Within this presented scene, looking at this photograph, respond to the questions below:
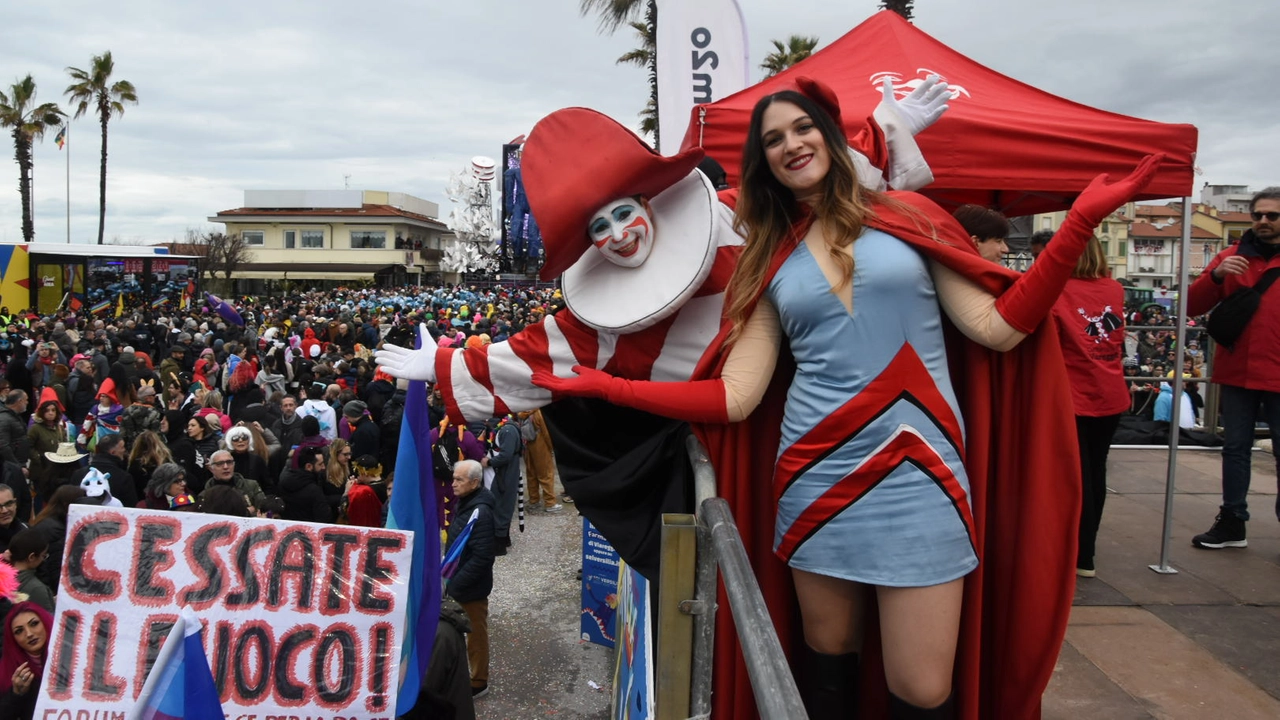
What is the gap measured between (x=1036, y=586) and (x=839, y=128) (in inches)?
45.1

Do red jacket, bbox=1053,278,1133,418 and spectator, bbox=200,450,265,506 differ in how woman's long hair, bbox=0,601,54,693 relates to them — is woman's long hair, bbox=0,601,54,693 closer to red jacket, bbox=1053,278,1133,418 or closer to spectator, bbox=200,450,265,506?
spectator, bbox=200,450,265,506

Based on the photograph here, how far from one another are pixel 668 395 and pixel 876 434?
0.50 meters

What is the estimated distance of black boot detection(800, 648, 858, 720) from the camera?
6.36ft

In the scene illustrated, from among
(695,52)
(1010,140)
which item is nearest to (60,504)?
(695,52)

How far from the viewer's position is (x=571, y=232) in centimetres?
246

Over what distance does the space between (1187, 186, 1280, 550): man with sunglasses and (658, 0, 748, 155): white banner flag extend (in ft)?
11.9

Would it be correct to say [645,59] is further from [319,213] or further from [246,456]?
[319,213]

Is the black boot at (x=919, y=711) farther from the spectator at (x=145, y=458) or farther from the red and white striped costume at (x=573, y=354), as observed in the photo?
the spectator at (x=145, y=458)

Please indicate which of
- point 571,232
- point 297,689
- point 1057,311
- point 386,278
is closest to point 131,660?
point 297,689

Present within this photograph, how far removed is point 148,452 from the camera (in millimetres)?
6840

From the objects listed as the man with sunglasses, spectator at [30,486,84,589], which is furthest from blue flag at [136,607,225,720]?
the man with sunglasses

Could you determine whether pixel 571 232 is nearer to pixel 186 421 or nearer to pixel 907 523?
pixel 907 523

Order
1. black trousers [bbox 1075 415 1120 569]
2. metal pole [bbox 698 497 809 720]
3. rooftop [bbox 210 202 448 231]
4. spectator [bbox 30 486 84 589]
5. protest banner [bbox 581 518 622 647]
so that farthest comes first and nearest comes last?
rooftop [bbox 210 202 448 231] < protest banner [bbox 581 518 622 647] < spectator [bbox 30 486 84 589] < black trousers [bbox 1075 415 1120 569] < metal pole [bbox 698 497 809 720]

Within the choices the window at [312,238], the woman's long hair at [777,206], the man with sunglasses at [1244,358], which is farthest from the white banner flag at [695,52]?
the window at [312,238]
